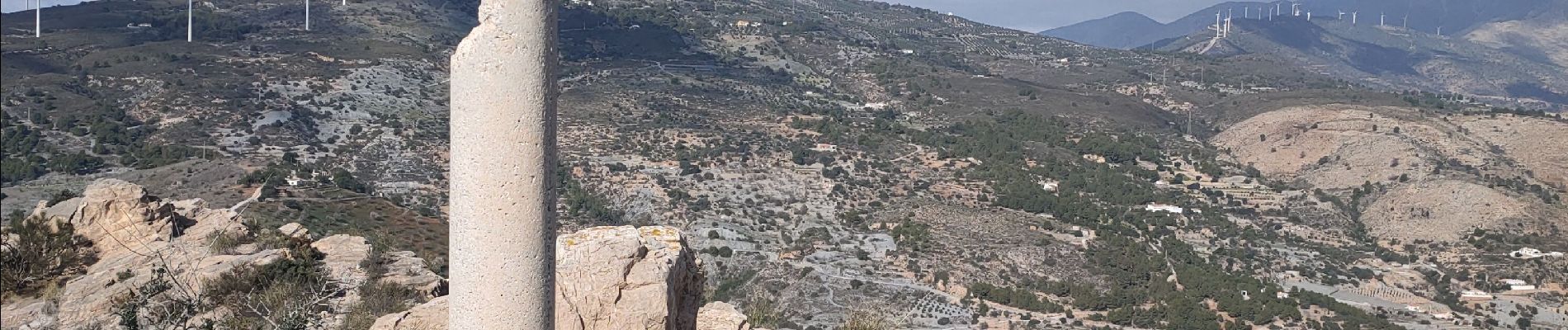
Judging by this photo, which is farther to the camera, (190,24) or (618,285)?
(190,24)

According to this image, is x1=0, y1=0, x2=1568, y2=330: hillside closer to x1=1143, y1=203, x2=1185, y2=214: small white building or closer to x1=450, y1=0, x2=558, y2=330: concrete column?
x1=1143, y1=203, x2=1185, y2=214: small white building

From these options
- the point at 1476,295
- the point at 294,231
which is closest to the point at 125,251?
the point at 294,231

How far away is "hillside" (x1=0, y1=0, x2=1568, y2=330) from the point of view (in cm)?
3478

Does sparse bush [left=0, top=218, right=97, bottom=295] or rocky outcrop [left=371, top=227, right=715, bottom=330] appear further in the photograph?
sparse bush [left=0, top=218, right=97, bottom=295]

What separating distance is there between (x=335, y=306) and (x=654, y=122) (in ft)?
130

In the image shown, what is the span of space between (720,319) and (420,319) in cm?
305

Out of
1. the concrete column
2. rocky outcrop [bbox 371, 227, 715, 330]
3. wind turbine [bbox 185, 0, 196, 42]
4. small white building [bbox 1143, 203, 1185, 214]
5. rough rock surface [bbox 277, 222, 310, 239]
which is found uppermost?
wind turbine [bbox 185, 0, 196, 42]

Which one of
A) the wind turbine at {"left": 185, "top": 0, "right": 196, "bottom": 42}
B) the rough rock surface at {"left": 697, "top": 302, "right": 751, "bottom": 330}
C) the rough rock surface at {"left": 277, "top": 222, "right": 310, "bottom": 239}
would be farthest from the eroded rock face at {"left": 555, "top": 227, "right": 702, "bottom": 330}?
the wind turbine at {"left": 185, "top": 0, "right": 196, "bottom": 42}

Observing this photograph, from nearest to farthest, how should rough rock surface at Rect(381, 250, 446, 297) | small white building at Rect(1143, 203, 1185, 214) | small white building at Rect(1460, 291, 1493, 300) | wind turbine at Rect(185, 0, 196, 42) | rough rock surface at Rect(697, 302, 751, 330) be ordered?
rough rock surface at Rect(697, 302, 751, 330) → rough rock surface at Rect(381, 250, 446, 297) → small white building at Rect(1460, 291, 1493, 300) → small white building at Rect(1143, 203, 1185, 214) → wind turbine at Rect(185, 0, 196, 42)

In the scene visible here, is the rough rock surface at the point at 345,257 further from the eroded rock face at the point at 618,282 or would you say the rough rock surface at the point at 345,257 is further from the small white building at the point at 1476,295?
the small white building at the point at 1476,295

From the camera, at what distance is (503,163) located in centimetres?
699

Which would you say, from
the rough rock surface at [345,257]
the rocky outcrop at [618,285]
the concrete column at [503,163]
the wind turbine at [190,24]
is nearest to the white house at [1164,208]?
the rough rock surface at [345,257]

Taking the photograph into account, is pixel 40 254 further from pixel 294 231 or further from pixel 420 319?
pixel 420 319

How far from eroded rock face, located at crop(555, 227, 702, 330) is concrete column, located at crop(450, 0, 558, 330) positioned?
3007 millimetres
